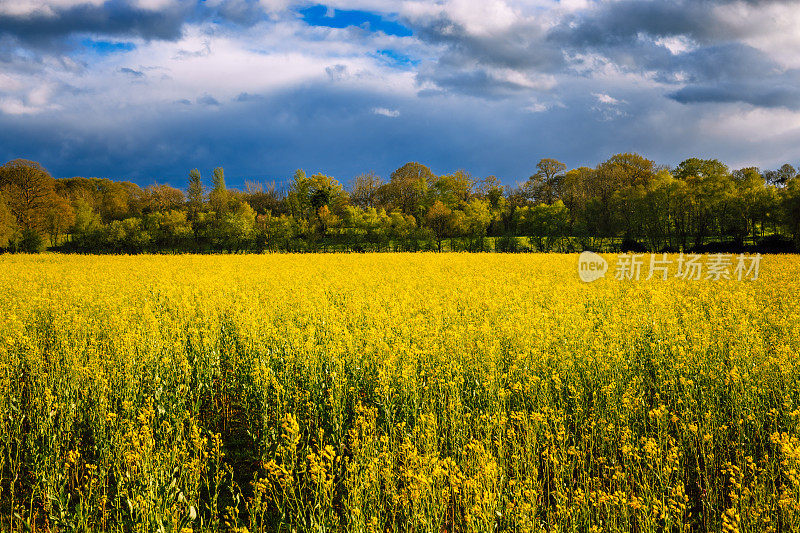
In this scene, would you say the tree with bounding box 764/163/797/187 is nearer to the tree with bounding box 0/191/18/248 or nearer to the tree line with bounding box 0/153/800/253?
the tree line with bounding box 0/153/800/253

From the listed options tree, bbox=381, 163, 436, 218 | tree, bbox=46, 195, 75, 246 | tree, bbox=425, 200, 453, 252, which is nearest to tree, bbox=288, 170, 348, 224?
tree, bbox=381, 163, 436, 218

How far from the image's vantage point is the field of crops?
4.02 m

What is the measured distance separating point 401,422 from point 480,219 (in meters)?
55.9

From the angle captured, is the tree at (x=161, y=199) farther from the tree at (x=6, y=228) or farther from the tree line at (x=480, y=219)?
the tree at (x=6, y=228)

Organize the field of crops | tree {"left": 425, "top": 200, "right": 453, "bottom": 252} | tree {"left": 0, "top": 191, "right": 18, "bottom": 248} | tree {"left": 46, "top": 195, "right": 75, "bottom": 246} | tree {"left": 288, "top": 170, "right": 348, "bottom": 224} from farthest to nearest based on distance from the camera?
1. tree {"left": 288, "top": 170, "right": 348, "bottom": 224}
2. tree {"left": 425, "top": 200, "right": 453, "bottom": 252}
3. tree {"left": 46, "top": 195, "right": 75, "bottom": 246}
4. tree {"left": 0, "top": 191, "right": 18, "bottom": 248}
5. the field of crops

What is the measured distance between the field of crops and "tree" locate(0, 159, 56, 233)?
56164 mm

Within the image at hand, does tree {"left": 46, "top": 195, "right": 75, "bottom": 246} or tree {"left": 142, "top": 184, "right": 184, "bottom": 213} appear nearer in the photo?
tree {"left": 46, "top": 195, "right": 75, "bottom": 246}

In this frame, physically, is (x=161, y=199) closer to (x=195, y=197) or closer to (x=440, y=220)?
(x=195, y=197)

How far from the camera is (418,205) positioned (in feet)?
233

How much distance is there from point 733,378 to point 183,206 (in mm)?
86986

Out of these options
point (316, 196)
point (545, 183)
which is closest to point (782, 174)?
point (545, 183)

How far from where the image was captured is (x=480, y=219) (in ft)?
195

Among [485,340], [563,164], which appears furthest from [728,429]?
[563,164]

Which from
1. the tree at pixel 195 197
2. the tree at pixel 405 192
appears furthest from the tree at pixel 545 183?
the tree at pixel 195 197
